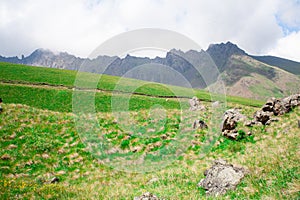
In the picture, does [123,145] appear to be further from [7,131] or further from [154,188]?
[7,131]

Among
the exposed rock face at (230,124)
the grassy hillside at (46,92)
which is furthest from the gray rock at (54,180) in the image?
the grassy hillside at (46,92)

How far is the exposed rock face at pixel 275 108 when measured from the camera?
18859 millimetres

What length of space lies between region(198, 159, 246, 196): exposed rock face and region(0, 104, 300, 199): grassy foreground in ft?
1.18

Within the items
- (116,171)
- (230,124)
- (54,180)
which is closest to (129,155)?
(116,171)

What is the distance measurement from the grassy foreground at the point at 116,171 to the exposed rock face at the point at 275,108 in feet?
2.48

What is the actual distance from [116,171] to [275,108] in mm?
13871

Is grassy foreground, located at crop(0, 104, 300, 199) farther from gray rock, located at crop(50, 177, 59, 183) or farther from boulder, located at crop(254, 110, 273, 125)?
boulder, located at crop(254, 110, 273, 125)

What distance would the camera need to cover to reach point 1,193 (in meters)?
11.1

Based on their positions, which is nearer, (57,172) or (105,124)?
(57,172)

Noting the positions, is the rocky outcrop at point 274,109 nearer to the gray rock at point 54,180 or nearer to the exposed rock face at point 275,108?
the exposed rock face at point 275,108

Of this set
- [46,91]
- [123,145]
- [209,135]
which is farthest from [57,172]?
[46,91]

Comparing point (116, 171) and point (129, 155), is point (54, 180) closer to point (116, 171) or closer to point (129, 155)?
point (116, 171)

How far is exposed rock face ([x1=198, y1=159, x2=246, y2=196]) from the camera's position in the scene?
9867 mm

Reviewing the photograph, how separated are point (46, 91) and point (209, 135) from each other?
39765 millimetres
